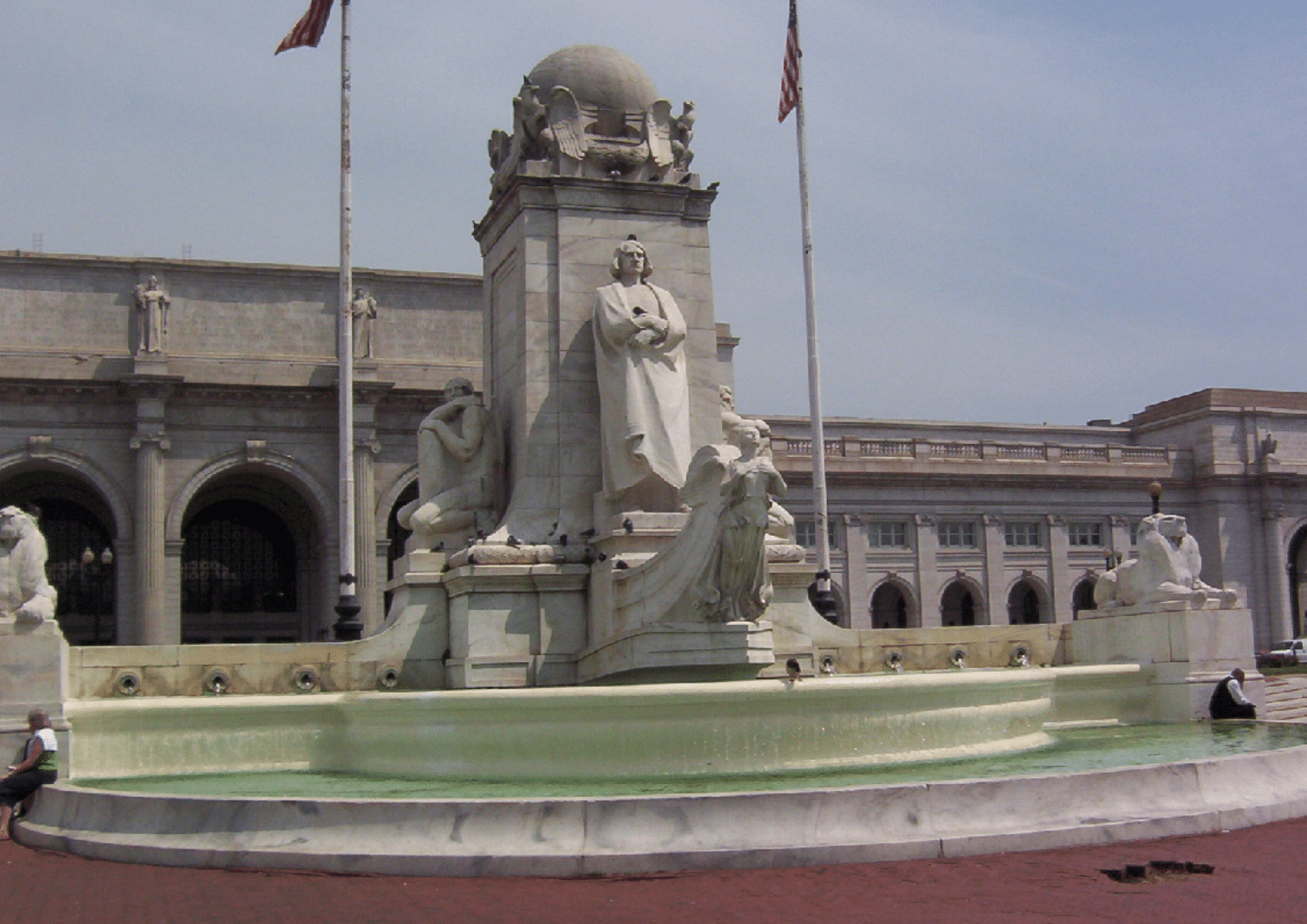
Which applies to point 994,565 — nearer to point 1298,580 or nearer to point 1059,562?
point 1059,562

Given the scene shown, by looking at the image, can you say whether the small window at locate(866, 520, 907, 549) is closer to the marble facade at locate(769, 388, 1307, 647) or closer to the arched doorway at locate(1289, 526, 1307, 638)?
the marble facade at locate(769, 388, 1307, 647)

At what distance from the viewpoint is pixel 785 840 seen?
929 cm

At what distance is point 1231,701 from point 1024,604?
59.2 meters

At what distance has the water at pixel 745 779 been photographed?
10844 millimetres

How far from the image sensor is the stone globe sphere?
56.2 ft

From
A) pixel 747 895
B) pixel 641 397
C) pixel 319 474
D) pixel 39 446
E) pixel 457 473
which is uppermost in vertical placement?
pixel 39 446

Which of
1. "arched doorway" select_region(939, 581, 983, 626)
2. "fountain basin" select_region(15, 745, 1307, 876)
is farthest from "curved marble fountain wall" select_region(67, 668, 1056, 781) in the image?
"arched doorway" select_region(939, 581, 983, 626)

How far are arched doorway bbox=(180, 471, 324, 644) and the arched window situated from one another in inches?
1.4

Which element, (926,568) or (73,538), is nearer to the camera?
(73,538)

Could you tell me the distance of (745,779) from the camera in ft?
37.9

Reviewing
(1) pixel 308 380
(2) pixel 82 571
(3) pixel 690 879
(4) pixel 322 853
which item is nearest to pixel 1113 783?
(3) pixel 690 879

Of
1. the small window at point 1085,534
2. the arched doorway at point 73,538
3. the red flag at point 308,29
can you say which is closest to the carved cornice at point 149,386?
the arched doorway at point 73,538

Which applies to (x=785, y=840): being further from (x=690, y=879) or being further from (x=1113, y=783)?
(x=1113, y=783)

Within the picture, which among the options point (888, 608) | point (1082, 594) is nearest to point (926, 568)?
point (888, 608)
